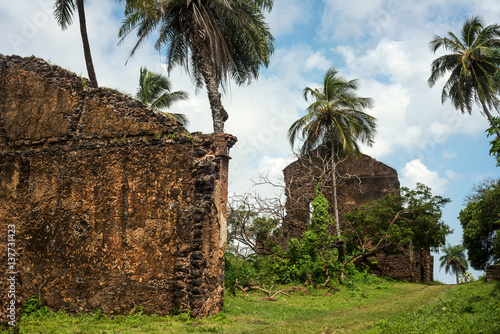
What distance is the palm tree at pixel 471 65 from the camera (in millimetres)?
21938

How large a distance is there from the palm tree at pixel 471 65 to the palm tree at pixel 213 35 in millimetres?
11611

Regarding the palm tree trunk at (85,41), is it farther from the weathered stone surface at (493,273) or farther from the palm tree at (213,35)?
the weathered stone surface at (493,273)

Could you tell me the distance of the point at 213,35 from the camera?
1505 cm

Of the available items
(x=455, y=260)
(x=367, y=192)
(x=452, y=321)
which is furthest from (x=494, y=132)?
(x=455, y=260)

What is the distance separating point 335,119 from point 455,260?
29735 millimetres

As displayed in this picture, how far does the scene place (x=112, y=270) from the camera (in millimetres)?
8523

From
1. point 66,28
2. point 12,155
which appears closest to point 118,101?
point 12,155

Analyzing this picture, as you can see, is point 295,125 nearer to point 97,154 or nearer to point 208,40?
point 208,40

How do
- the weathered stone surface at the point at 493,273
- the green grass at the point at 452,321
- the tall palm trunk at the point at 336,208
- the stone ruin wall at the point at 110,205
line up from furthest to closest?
1. the tall palm trunk at the point at 336,208
2. the weathered stone surface at the point at 493,273
3. the stone ruin wall at the point at 110,205
4. the green grass at the point at 452,321

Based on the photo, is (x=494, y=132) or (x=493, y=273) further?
(x=493, y=273)

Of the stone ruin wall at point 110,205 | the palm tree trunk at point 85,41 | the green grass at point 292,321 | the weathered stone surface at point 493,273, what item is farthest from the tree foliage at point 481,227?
the palm tree trunk at point 85,41

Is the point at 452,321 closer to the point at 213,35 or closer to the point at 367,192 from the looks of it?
the point at 213,35

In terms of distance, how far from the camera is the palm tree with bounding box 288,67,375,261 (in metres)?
21.7

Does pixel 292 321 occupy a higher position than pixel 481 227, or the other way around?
pixel 481 227
